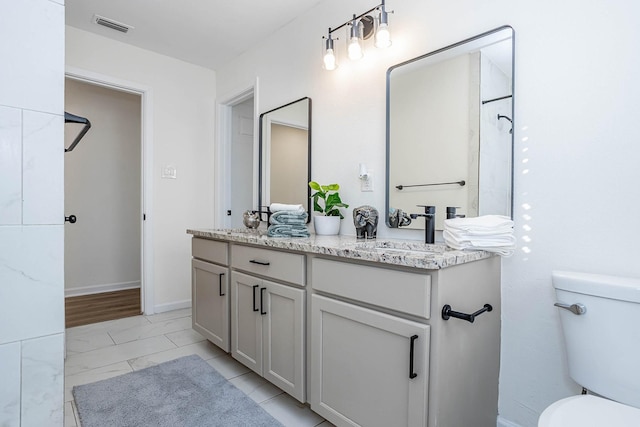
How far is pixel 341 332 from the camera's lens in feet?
4.61

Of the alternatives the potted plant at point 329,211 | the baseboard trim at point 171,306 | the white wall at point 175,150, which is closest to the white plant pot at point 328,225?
the potted plant at point 329,211

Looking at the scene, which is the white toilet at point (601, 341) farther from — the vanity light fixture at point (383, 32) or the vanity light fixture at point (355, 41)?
the vanity light fixture at point (355, 41)

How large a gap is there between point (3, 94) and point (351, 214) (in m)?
1.64

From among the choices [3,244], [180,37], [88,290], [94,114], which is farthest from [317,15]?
[88,290]

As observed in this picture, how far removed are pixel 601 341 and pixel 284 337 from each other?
1.24 metres

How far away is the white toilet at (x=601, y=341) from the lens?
0.96 m

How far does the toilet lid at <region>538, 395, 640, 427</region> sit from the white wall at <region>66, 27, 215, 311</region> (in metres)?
3.17

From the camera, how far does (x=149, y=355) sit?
2.33 meters

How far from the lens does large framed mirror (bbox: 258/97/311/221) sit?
96.7 inches

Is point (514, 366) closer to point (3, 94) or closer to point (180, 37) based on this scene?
point (3, 94)

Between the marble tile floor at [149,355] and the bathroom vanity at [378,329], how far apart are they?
0.45 feet

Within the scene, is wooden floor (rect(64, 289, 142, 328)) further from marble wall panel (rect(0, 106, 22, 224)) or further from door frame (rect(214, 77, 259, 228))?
marble wall panel (rect(0, 106, 22, 224))

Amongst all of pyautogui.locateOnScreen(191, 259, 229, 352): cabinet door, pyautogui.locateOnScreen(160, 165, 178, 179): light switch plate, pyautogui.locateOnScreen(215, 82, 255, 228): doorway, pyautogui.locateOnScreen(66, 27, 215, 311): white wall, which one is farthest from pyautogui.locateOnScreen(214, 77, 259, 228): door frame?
pyautogui.locateOnScreen(191, 259, 229, 352): cabinet door

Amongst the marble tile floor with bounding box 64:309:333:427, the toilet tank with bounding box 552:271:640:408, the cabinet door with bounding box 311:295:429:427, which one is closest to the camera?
the toilet tank with bounding box 552:271:640:408
